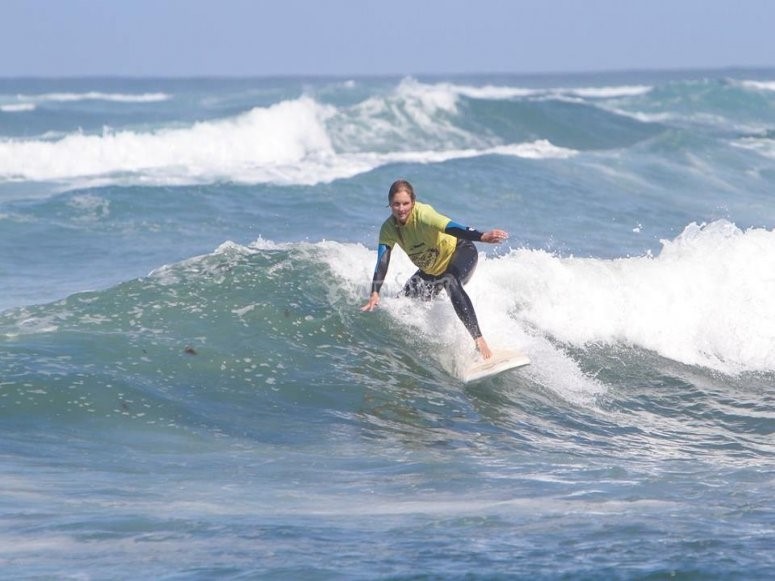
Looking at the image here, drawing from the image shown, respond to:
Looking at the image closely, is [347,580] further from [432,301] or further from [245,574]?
[432,301]

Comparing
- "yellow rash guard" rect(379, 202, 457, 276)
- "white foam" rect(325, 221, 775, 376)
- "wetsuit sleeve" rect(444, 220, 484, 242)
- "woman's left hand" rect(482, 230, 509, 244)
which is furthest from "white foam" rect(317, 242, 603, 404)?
"woman's left hand" rect(482, 230, 509, 244)

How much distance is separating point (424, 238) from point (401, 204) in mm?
431

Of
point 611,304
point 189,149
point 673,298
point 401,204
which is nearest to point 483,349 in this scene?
point 401,204

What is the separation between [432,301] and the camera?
10.4 m

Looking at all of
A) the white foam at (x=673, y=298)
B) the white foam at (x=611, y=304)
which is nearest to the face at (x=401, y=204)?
the white foam at (x=611, y=304)

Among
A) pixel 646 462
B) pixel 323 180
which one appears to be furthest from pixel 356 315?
pixel 323 180

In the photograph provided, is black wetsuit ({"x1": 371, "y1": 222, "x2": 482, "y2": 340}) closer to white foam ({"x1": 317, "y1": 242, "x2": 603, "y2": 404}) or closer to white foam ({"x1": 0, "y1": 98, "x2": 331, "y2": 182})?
white foam ({"x1": 317, "y1": 242, "x2": 603, "y2": 404})

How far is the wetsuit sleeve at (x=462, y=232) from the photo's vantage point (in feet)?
30.2

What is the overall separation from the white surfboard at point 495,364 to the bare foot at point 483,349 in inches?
1.3

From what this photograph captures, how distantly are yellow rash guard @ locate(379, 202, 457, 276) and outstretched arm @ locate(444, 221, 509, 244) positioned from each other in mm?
76

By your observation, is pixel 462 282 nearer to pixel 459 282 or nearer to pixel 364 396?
pixel 459 282

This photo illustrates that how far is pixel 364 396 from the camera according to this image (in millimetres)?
9578

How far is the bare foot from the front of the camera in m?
9.73

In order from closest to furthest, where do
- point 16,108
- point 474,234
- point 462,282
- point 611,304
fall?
1. point 474,234
2. point 462,282
3. point 611,304
4. point 16,108
